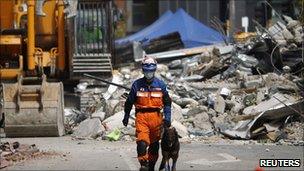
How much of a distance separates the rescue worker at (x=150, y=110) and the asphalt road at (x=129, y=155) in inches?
36.4

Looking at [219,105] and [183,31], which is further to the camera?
[183,31]

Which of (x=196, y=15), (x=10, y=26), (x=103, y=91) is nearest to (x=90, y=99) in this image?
(x=103, y=91)

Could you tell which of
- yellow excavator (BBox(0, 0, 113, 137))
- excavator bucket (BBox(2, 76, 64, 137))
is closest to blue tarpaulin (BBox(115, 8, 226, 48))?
yellow excavator (BBox(0, 0, 113, 137))

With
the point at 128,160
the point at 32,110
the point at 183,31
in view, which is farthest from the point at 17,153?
the point at 183,31

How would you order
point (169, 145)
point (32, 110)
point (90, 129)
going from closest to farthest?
point (169, 145), point (32, 110), point (90, 129)

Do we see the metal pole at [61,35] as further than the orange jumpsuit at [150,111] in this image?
Yes

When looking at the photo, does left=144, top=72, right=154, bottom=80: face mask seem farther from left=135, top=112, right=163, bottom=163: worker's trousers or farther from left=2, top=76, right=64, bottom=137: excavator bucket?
left=2, top=76, right=64, bottom=137: excavator bucket

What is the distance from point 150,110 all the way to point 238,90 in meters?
6.36

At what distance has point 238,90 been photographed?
14984 mm

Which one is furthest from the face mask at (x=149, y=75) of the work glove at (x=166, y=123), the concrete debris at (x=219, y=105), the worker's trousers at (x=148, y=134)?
the concrete debris at (x=219, y=105)

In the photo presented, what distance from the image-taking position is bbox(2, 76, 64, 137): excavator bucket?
12891mm

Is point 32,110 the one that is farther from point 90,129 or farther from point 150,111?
point 150,111

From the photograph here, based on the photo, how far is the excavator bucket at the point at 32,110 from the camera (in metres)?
12.9

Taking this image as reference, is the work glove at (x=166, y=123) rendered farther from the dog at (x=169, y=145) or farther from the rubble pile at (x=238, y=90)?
the rubble pile at (x=238, y=90)
